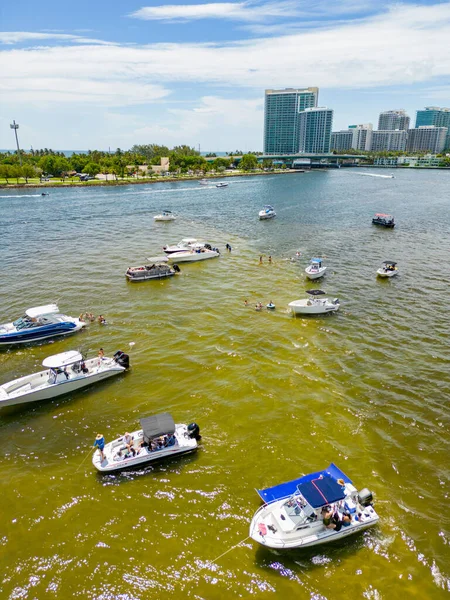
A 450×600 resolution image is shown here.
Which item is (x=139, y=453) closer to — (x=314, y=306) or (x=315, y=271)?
(x=314, y=306)

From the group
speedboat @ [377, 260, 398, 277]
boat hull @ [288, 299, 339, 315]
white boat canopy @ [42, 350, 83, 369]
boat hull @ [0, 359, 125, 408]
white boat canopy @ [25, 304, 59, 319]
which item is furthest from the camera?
speedboat @ [377, 260, 398, 277]

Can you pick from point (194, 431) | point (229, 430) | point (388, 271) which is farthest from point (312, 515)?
point (388, 271)

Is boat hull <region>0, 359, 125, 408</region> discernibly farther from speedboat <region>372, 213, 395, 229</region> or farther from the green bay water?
speedboat <region>372, 213, 395, 229</region>

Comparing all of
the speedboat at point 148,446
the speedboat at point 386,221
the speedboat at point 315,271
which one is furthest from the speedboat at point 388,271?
the speedboat at point 148,446

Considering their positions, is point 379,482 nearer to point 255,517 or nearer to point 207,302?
point 255,517

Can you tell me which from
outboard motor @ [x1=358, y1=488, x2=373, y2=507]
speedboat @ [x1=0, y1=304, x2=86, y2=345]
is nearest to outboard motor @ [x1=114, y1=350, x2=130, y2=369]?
speedboat @ [x1=0, y1=304, x2=86, y2=345]

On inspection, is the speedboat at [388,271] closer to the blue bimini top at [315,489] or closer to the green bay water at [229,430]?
the green bay water at [229,430]
